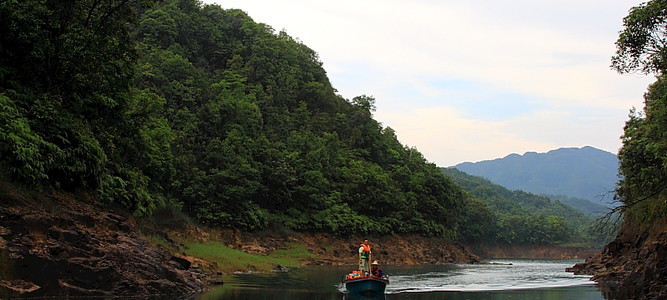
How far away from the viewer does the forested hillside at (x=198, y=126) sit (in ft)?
92.5

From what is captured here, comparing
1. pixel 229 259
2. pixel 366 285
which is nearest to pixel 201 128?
pixel 229 259

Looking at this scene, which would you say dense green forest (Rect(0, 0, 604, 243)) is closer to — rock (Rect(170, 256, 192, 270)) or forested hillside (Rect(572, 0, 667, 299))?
rock (Rect(170, 256, 192, 270))

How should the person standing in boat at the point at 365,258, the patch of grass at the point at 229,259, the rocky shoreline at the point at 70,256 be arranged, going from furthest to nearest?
1. the patch of grass at the point at 229,259
2. the person standing in boat at the point at 365,258
3. the rocky shoreline at the point at 70,256

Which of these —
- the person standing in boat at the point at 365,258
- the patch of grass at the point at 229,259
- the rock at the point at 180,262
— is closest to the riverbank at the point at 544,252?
the patch of grass at the point at 229,259

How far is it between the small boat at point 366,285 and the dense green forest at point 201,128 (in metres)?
13.2

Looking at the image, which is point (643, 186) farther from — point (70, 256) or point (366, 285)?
point (70, 256)

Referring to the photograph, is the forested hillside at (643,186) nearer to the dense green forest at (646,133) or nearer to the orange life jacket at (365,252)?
the dense green forest at (646,133)

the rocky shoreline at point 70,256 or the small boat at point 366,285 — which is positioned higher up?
the rocky shoreline at point 70,256

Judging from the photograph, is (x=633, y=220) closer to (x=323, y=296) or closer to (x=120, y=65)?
(x=323, y=296)

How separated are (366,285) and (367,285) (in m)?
0.05

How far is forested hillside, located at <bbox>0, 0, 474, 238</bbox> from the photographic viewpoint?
92.5 ft

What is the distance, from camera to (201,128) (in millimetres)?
79125

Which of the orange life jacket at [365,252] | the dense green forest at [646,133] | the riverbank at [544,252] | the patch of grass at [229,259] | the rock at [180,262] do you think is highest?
the dense green forest at [646,133]

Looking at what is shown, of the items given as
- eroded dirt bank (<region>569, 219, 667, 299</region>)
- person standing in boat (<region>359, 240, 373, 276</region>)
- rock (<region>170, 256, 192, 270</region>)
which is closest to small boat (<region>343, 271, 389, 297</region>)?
person standing in boat (<region>359, 240, 373, 276</region>)
